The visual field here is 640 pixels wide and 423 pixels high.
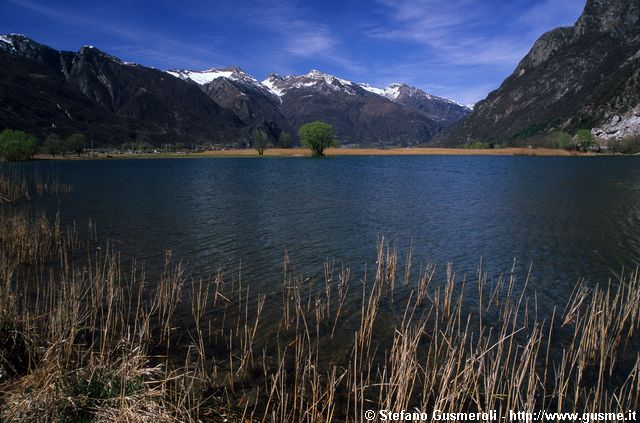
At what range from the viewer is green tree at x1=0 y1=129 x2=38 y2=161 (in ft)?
372

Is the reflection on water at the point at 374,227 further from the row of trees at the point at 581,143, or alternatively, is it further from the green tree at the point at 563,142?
the green tree at the point at 563,142

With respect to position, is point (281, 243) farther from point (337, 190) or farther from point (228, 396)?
point (337, 190)

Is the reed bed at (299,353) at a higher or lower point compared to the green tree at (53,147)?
lower

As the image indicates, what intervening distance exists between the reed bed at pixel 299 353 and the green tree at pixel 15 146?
11796 centimetres

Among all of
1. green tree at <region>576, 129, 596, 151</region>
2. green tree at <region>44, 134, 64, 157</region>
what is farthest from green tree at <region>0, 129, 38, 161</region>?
green tree at <region>576, 129, 596, 151</region>

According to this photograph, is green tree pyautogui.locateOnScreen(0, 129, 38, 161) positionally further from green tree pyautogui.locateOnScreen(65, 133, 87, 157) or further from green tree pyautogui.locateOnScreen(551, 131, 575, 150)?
green tree pyautogui.locateOnScreen(551, 131, 575, 150)

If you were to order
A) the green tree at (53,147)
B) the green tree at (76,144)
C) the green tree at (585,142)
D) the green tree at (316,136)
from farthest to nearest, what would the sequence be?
the green tree at (585,142) → the green tree at (76,144) → the green tree at (53,147) → the green tree at (316,136)

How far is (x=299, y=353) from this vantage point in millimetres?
11758

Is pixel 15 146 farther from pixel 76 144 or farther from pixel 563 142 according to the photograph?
pixel 563 142

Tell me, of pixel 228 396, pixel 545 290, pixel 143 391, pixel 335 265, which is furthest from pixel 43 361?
pixel 545 290

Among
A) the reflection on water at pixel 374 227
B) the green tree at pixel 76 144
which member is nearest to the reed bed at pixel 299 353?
the reflection on water at pixel 374 227

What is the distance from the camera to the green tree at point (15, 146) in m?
113

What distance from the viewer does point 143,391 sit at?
7.67 metres

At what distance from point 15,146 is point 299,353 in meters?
136
